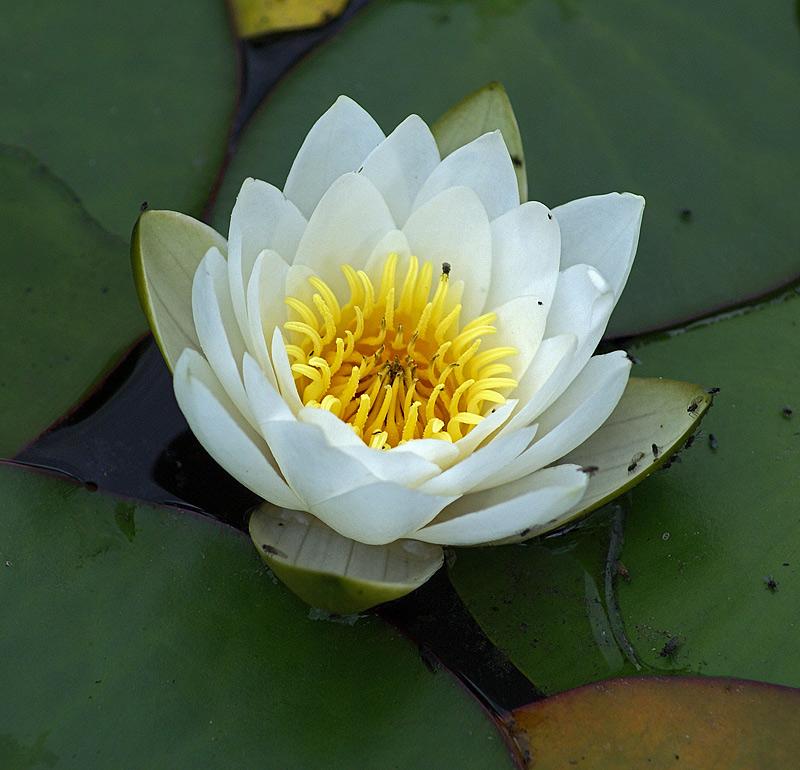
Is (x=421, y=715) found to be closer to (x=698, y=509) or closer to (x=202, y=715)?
(x=202, y=715)

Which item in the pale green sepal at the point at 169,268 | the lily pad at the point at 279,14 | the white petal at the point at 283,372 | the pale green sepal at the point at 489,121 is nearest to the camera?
the white petal at the point at 283,372

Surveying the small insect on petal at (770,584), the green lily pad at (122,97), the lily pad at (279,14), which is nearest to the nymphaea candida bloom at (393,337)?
the small insect on petal at (770,584)

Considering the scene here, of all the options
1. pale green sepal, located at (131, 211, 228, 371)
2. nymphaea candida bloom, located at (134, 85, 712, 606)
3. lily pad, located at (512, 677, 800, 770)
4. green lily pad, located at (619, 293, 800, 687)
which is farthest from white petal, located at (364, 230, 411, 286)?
lily pad, located at (512, 677, 800, 770)

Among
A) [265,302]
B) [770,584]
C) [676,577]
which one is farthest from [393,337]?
[770,584]

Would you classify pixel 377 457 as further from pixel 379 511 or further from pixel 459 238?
pixel 459 238

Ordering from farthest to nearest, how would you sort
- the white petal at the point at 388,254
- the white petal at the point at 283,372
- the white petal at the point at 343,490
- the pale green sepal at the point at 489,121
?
the pale green sepal at the point at 489,121, the white petal at the point at 388,254, the white petal at the point at 283,372, the white petal at the point at 343,490

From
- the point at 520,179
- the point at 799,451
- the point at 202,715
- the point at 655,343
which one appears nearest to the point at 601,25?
the point at 520,179

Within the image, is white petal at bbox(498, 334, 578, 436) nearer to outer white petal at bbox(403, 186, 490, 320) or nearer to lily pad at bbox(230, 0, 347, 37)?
outer white petal at bbox(403, 186, 490, 320)

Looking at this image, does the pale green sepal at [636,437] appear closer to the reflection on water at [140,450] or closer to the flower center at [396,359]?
the flower center at [396,359]
